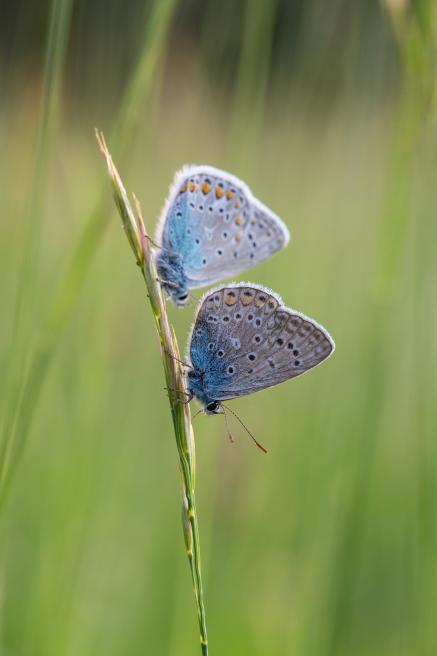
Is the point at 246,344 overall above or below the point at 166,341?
below

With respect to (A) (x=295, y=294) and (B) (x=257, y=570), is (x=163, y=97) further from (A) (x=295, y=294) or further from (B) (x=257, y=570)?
(B) (x=257, y=570)

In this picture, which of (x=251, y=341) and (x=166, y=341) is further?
(x=251, y=341)

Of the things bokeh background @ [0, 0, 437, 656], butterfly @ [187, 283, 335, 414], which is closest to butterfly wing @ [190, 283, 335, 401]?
butterfly @ [187, 283, 335, 414]

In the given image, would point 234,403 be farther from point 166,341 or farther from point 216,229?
point 166,341

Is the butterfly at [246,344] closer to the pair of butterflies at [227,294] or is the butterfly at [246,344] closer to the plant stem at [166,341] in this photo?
the pair of butterflies at [227,294]

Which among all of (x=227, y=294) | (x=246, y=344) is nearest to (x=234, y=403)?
(x=246, y=344)

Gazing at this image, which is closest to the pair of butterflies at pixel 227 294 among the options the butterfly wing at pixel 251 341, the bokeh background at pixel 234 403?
the butterfly wing at pixel 251 341

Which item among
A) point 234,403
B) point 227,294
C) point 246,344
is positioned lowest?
point 234,403
